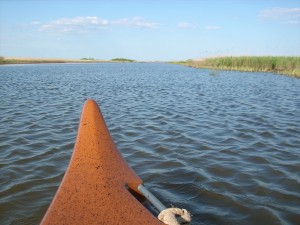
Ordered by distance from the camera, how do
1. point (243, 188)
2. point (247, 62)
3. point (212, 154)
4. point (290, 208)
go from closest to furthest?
point (290, 208), point (243, 188), point (212, 154), point (247, 62)

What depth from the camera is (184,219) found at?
111 inches

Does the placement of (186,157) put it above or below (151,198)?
below

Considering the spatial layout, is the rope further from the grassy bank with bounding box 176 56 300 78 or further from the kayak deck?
the grassy bank with bounding box 176 56 300 78

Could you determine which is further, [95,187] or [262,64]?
[262,64]

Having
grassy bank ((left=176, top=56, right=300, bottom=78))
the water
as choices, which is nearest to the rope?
the water

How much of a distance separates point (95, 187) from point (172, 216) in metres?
0.73

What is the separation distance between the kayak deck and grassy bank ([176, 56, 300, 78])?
2564 centimetres

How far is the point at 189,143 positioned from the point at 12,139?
12.2ft

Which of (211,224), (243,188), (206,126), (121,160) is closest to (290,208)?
(243,188)

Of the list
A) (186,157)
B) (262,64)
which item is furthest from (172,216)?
(262,64)

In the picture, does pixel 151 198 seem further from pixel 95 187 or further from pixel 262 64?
pixel 262 64

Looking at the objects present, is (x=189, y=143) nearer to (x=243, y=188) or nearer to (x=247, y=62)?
(x=243, y=188)

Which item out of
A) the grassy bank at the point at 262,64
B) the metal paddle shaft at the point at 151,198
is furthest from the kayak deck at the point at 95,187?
the grassy bank at the point at 262,64

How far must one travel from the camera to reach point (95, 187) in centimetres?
279
